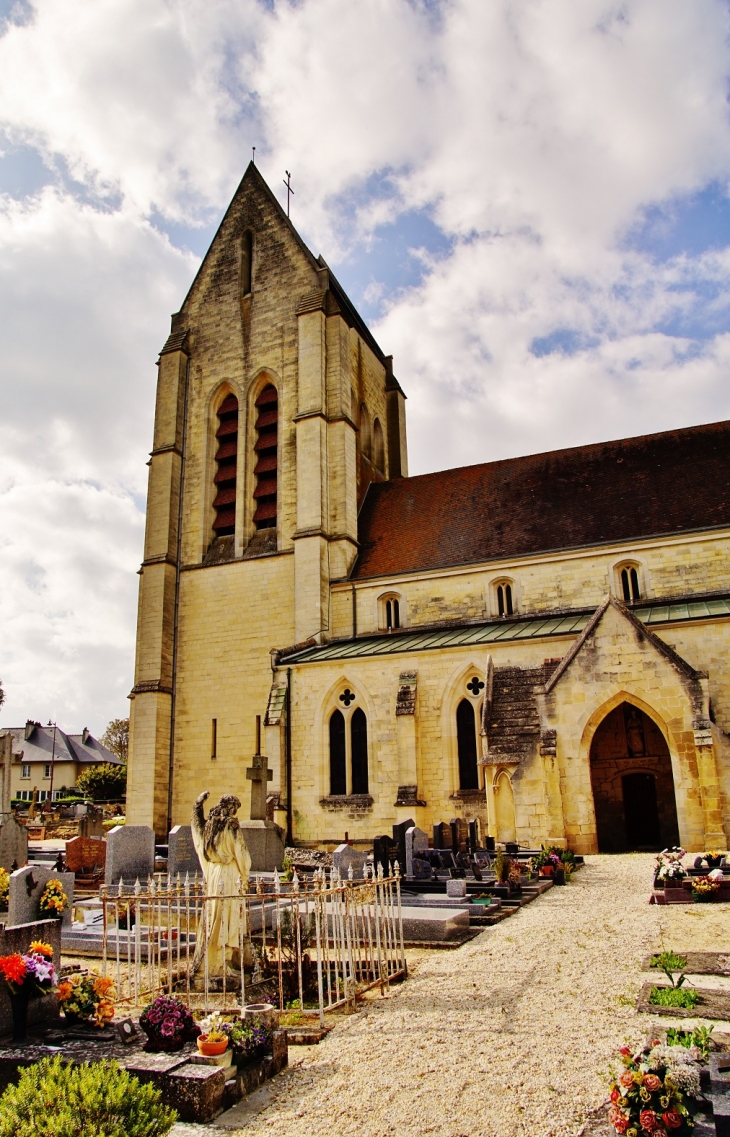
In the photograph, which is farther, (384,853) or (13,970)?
(384,853)

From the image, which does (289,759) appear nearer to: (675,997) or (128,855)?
(128,855)

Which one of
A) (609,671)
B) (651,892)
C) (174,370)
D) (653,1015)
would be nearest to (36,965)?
(653,1015)

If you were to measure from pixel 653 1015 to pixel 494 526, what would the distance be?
21278mm

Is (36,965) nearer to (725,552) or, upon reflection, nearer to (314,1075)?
(314,1075)

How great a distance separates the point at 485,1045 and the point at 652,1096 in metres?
2.12

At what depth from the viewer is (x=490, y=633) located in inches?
926

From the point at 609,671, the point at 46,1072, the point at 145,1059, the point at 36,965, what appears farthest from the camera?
the point at 609,671

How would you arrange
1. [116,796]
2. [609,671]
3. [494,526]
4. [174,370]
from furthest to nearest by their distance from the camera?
[116,796], [174,370], [494,526], [609,671]

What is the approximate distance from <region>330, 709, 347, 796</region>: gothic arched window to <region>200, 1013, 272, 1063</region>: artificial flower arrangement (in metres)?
17.8

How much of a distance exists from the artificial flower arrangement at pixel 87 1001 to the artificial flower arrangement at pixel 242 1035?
1156 millimetres

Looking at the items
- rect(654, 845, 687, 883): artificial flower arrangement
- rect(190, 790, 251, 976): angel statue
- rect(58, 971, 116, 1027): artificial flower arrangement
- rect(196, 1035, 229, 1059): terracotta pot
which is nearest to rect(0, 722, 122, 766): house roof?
rect(654, 845, 687, 883): artificial flower arrangement

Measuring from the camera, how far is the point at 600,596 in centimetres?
2442

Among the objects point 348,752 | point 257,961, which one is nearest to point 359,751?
point 348,752

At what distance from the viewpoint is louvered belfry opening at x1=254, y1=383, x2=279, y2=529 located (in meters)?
30.3
